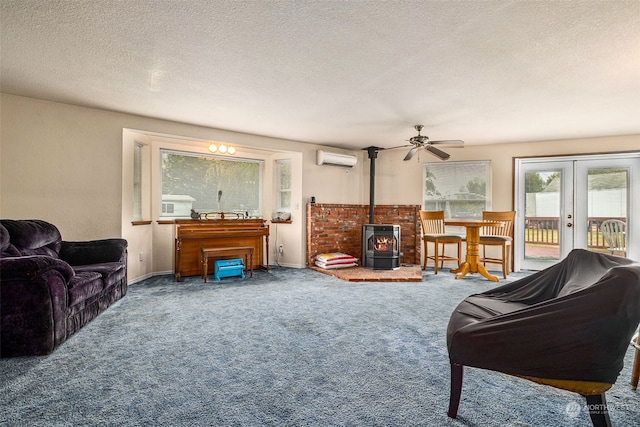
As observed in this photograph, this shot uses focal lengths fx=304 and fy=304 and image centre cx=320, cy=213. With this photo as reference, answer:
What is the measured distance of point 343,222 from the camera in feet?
19.3

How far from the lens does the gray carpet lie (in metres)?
1.47

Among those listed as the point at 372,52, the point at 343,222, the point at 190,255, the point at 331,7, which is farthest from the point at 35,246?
the point at 343,222

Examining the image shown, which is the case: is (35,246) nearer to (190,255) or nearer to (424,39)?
(190,255)

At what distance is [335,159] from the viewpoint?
567 centimetres

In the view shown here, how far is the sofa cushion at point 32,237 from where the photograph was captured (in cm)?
267

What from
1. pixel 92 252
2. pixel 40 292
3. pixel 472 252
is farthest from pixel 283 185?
pixel 40 292

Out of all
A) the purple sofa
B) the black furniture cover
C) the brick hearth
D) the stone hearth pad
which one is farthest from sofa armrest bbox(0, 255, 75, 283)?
the brick hearth

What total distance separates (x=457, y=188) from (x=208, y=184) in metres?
4.54

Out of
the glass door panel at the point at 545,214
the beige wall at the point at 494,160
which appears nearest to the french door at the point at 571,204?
the glass door panel at the point at 545,214

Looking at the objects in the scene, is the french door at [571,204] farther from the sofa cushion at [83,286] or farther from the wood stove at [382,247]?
the sofa cushion at [83,286]

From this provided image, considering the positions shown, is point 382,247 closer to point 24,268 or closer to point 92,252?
point 92,252

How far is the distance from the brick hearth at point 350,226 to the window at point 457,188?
1.70ft

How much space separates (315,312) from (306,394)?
1388mm

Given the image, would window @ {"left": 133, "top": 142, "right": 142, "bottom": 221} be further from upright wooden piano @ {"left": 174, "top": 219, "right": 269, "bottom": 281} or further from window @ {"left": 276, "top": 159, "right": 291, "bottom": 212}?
window @ {"left": 276, "top": 159, "right": 291, "bottom": 212}
